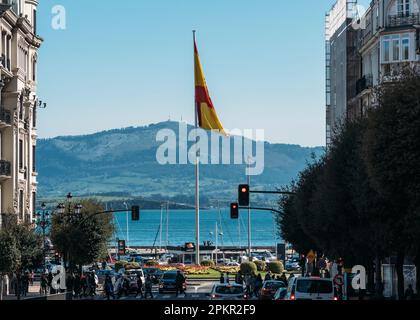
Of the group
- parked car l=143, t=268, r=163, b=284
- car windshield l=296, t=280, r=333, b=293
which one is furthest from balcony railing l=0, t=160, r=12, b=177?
car windshield l=296, t=280, r=333, b=293

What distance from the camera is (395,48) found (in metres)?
81.2

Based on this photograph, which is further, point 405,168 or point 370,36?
point 370,36

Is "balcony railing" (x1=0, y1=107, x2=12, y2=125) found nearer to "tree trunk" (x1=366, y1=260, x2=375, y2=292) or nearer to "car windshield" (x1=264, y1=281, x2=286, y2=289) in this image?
"car windshield" (x1=264, y1=281, x2=286, y2=289)

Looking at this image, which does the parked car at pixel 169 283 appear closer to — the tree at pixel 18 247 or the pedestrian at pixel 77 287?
the pedestrian at pixel 77 287

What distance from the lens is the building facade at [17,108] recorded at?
69.2 metres

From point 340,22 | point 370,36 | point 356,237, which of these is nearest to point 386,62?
point 370,36

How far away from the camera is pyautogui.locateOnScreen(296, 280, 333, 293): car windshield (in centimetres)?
4212

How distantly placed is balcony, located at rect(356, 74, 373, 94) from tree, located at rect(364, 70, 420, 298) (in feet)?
146

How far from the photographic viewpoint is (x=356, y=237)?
5362cm

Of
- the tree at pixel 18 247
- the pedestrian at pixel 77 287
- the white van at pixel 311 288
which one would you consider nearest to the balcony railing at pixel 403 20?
the pedestrian at pixel 77 287
